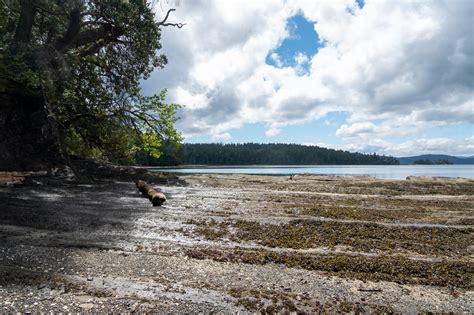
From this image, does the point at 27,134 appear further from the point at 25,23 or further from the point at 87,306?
the point at 87,306

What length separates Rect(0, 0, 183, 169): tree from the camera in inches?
757

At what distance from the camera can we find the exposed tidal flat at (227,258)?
5555 millimetres

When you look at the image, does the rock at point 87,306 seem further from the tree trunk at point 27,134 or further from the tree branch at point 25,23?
the tree branch at point 25,23

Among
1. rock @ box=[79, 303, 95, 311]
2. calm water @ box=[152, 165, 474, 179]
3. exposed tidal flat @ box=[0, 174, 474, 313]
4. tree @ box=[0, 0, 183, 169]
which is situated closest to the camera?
rock @ box=[79, 303, 95, 311]

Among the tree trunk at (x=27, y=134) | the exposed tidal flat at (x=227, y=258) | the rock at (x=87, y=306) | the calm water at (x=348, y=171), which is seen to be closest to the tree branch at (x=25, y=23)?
the tree trunk at (x=27, y=134)

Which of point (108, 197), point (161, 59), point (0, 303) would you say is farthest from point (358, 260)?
point (161, 59)

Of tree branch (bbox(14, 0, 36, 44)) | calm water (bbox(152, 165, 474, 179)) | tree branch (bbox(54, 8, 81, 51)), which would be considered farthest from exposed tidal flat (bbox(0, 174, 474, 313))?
calm water (bbox(152, 165, 474, 179))

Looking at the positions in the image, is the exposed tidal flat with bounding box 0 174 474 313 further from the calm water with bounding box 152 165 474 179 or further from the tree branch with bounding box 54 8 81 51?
the calm water with bounding box 152 165 474 179

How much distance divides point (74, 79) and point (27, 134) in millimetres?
5622

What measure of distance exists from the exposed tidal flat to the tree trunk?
6964mm

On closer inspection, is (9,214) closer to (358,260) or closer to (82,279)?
(82,279)

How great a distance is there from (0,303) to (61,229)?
4828 mm

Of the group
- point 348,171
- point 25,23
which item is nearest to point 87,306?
point 25,23

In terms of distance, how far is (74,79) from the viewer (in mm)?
24594
